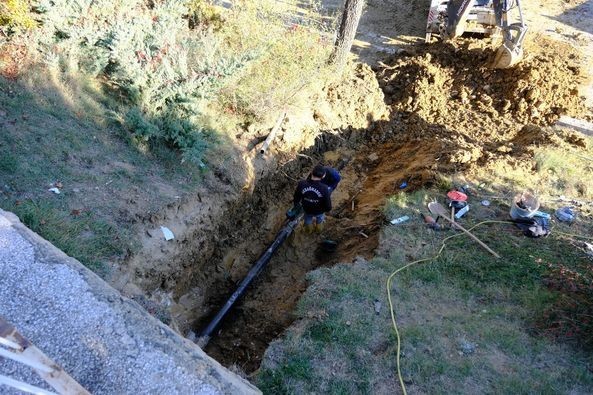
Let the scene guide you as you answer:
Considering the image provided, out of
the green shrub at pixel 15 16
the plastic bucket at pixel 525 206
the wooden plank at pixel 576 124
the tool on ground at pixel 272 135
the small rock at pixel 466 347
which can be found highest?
the green shrub at pixel 15 16

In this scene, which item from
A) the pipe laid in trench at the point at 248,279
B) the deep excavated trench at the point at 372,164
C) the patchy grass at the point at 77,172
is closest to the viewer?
the patchy grass at the point at 77,172

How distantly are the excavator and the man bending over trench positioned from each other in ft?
16.4

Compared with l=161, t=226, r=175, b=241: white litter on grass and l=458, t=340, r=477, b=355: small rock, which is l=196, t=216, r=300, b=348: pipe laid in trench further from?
l=458, t=340, r=477, b=355: small rock

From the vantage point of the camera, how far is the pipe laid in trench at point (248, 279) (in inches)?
236

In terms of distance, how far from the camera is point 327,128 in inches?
361

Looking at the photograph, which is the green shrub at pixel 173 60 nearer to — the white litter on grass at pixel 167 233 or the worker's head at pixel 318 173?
the white litter on grass at pixel 167 233

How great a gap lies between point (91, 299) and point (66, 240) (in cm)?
162

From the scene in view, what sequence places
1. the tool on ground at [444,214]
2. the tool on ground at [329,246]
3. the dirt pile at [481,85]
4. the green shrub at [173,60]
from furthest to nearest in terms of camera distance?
the dirt pile at [481,85], the tool on ground at [329,246], the green shrub at [173,60], the tool on ground at [444,214]

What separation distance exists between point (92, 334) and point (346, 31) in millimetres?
7604

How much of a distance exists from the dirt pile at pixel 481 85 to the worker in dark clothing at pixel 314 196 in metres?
3.48

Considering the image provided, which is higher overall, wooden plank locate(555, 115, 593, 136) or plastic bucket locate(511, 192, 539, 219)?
wooden plank locate(555, 115, 593, 136)

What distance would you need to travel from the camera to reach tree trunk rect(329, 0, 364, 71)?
9.15 m

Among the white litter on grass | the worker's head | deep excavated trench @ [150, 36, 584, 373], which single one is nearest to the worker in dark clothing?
the worker's head

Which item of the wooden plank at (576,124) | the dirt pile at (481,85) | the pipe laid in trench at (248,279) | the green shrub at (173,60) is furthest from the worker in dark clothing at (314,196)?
the wooden plank at (576,124)
